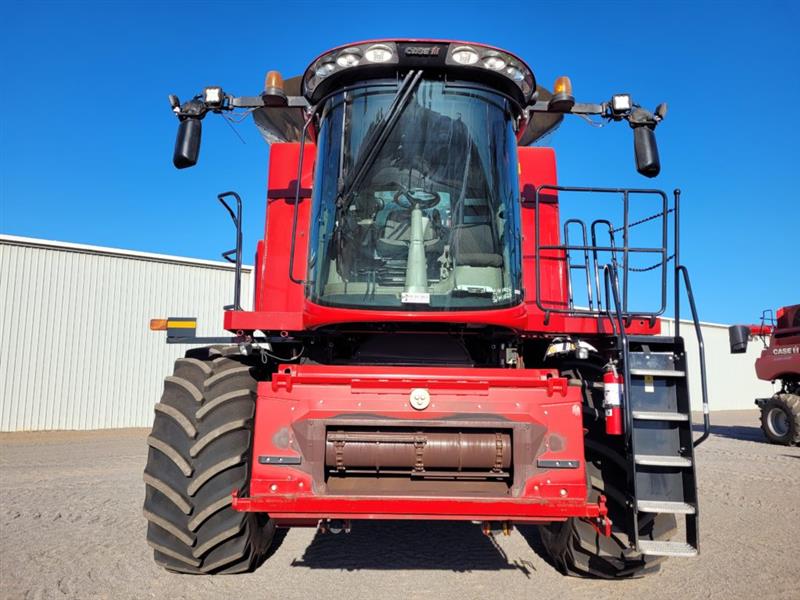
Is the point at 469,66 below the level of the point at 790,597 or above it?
above

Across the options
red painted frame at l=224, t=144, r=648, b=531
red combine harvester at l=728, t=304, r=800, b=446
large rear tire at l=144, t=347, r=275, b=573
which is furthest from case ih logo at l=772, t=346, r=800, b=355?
large rear tire at l=144, t=347, r=275, b=573

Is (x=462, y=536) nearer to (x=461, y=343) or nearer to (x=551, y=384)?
(x=461, y=343)

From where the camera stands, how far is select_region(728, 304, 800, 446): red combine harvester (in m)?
13.1

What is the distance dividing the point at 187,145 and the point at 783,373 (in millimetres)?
14547

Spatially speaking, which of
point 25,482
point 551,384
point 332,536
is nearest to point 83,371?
point 25,482

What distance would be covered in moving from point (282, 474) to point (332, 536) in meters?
1.99

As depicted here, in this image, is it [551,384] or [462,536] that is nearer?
[551,384]

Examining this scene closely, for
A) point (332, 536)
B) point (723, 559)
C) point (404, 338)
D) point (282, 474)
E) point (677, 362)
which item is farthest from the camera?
point (332, 536)

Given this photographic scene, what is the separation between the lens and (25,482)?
7.68 m

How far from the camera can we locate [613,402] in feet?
11.9

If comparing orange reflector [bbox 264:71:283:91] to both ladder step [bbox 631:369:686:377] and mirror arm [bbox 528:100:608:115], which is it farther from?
ladder step [bbox 631:369:686:377]

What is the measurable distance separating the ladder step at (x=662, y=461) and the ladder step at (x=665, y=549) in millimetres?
406

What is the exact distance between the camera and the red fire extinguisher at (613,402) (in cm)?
359

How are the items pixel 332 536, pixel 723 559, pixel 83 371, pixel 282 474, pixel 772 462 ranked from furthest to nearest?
pixel 83 371 → pixel 772 462 → pixel 332 536 → pixel 723 559 → pixel 282 474
